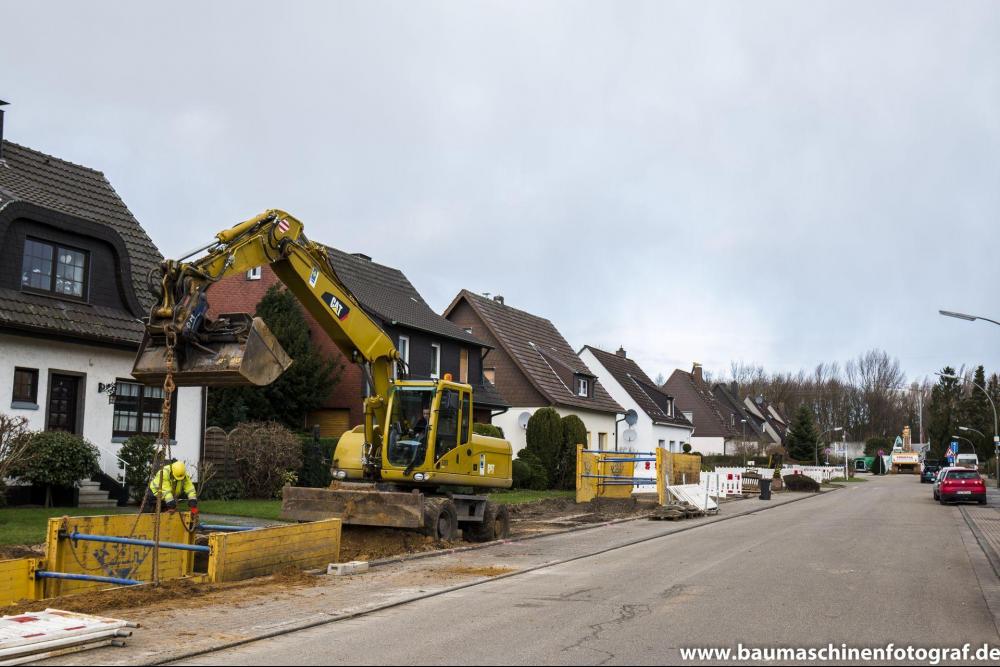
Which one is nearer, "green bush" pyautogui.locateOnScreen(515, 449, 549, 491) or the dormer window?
the dormer window

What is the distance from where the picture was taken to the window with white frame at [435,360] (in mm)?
37303

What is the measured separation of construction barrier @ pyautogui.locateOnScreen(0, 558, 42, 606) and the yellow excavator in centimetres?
243

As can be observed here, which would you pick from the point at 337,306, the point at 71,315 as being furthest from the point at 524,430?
the point at 337,306

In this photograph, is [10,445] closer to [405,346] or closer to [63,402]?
[63,402]

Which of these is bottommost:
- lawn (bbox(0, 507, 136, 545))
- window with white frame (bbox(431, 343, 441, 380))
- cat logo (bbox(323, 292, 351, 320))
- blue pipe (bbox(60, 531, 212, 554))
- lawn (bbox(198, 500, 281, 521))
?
lawn (bbox(198, 500, 281, 521))

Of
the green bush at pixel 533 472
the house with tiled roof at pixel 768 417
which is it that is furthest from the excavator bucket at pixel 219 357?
the house with tiled roof at pixel 768 417

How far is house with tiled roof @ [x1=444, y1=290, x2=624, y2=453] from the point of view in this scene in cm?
4331

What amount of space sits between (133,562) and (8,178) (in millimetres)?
13857

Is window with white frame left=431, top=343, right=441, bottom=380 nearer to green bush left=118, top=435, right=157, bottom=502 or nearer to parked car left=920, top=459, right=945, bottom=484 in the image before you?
green bush left=118, top=435, right=157, bottom=502

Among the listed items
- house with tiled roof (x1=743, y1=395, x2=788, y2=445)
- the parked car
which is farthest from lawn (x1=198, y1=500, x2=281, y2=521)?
house with tiled roof (x1=743, y1=395, x2=788, y2=445)

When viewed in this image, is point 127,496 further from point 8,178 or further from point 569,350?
point 569,350

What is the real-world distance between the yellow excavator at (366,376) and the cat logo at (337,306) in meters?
0.02

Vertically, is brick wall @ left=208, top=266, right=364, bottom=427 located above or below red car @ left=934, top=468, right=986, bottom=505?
above

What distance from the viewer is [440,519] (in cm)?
1652
